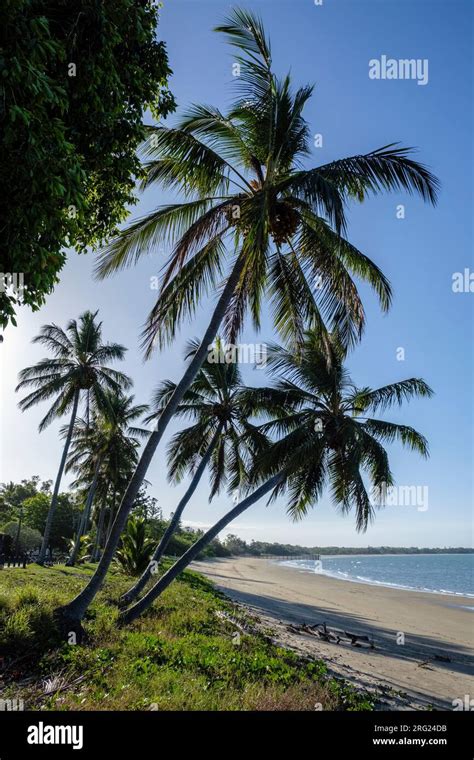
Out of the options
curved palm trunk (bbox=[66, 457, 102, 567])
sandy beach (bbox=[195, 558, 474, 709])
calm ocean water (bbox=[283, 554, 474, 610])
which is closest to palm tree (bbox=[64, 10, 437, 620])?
sandy beach (bbox=[195, 558, 474, 709])

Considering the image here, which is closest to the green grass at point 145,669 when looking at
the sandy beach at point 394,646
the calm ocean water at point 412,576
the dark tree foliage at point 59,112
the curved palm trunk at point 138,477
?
the curved palm trunk at point 138,477

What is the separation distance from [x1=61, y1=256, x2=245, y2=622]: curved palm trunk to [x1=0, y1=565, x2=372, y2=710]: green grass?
0.54 metres

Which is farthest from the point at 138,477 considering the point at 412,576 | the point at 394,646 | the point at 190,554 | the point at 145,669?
the point at 412,576

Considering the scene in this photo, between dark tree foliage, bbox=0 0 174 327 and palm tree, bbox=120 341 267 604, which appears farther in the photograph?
palm tree, bbox=120 341 267 604

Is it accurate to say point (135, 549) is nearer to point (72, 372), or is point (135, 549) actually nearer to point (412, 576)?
point (72, 372)

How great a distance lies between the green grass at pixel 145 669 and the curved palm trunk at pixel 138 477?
54 centimetres

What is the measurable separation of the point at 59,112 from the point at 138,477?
6.27 m

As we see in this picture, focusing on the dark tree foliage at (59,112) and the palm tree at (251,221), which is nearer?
the dark tree foliage at (59,112)

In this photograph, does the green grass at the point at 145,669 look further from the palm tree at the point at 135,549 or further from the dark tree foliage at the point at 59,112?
the palm tree at the point at 135,549

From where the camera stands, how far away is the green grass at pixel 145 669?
5391 mm

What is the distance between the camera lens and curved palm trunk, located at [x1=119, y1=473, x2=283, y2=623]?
10070 millimetres

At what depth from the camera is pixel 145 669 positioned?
21.2 feet

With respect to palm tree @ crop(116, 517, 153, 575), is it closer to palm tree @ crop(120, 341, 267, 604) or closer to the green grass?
palm tree @ crop(120, 341, 267, 604)
